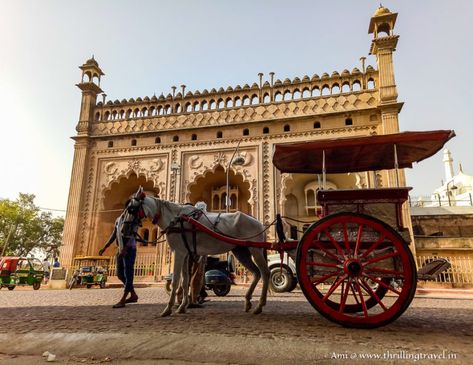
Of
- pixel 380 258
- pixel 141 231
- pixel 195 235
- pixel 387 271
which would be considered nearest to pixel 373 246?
pixel 380 258

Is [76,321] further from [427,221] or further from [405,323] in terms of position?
[427,221]

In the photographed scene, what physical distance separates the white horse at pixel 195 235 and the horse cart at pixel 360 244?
40 centimetres

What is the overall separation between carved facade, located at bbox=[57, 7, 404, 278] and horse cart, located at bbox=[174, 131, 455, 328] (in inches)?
549

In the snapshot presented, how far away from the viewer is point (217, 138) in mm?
20547

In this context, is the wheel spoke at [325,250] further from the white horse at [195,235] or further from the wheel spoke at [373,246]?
the white horse at [195,235]

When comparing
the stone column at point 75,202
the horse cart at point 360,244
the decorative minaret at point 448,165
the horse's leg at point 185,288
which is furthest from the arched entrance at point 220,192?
the decorative minaret at point 448,165

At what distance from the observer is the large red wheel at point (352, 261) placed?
3.24 m

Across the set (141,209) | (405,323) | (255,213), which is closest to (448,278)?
(255,213)

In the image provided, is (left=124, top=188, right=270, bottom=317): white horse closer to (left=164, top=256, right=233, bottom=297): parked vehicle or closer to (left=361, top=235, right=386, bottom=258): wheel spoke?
(left=361, top=235, right=386, bottom=258): wheel spoke

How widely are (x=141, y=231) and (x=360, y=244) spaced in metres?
22.5

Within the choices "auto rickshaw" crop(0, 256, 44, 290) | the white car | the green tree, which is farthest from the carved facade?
the green tree

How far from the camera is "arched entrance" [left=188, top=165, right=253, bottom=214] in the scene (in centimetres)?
A: 2216

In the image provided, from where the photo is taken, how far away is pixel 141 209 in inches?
194

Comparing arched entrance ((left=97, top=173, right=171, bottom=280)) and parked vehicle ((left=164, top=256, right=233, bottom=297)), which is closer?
parked vehicle ((left=164, top=256, right=233, bottom=297))
